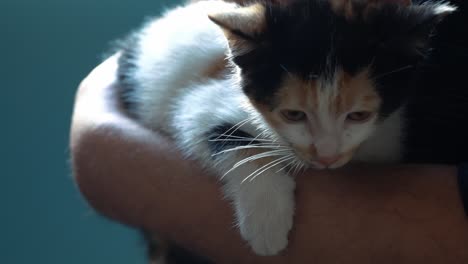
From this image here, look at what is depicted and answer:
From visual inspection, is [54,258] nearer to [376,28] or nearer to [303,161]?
[303,161]

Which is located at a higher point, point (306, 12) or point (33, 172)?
point (306, 12)

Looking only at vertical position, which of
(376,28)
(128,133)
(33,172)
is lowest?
(33,172)

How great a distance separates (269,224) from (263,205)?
4cm

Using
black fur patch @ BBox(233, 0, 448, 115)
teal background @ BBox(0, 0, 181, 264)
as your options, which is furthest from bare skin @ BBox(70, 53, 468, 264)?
teal background @ BBox(0, 0, 181, 264)

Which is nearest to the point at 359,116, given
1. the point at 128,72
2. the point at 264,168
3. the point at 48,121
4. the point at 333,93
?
the point at 333,93

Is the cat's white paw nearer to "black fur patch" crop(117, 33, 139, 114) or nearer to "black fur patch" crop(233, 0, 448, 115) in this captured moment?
"black fur patch" crop(233, 0, 448, 115)

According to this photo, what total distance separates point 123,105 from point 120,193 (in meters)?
0.36

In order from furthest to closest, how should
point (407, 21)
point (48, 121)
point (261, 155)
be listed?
1. point (48, 121)
2. point (261, 155)
3. point (407, 21)

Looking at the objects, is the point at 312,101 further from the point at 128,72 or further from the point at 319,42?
the point at 128,72

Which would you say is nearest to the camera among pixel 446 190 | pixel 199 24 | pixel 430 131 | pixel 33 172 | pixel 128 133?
pixel 446 190

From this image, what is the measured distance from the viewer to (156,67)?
131 centimetres

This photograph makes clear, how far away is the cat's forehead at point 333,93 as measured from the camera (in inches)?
33.8

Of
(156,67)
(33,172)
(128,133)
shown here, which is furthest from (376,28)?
(33,172)

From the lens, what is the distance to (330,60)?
0.84 meters
